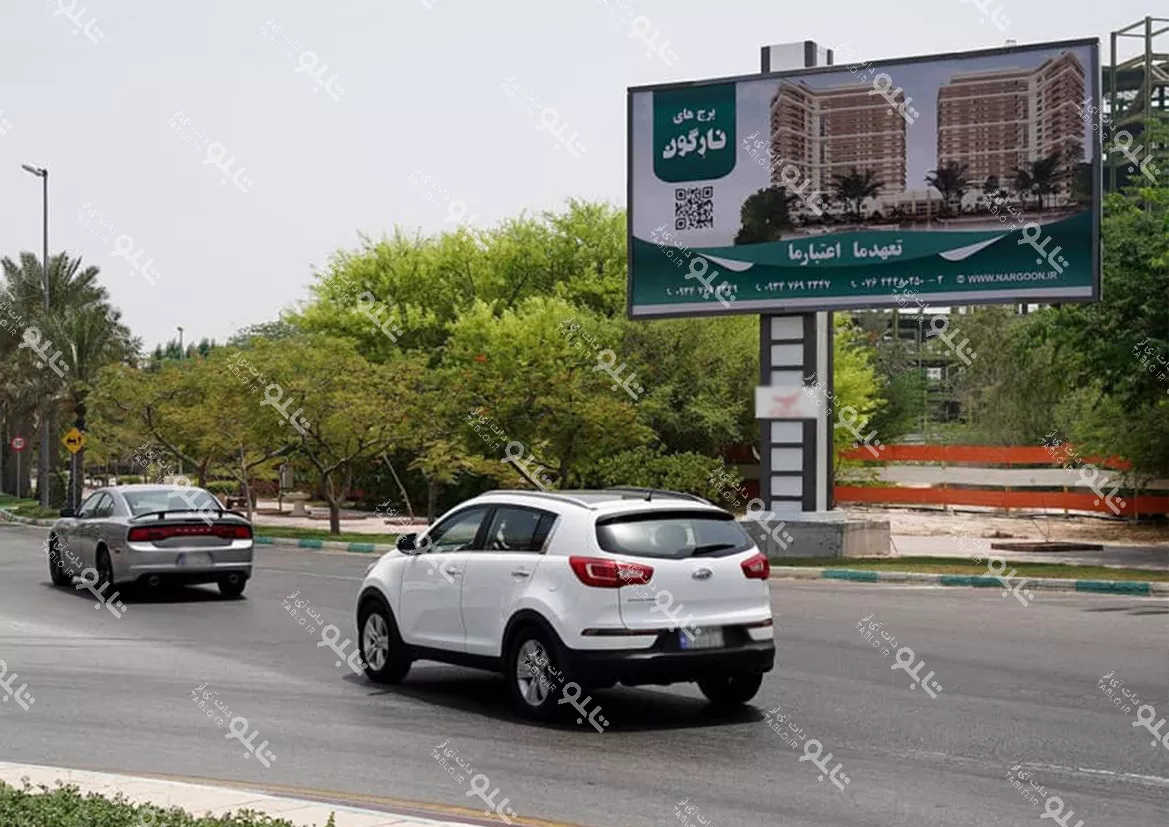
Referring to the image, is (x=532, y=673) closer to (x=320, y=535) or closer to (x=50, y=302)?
(x=320, y=535)

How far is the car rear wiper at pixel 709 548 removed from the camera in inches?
436

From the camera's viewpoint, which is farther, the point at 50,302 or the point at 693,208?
the point at 50,302

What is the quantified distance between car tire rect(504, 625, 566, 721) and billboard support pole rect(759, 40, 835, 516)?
18897mm

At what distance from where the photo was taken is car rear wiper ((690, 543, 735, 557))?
11078 millimetres

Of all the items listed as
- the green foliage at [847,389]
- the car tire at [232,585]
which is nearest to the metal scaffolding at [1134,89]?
the green foliage at [847,389]

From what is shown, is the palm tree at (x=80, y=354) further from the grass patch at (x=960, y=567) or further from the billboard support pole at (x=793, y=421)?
the grass patch at (x=960, y=567)

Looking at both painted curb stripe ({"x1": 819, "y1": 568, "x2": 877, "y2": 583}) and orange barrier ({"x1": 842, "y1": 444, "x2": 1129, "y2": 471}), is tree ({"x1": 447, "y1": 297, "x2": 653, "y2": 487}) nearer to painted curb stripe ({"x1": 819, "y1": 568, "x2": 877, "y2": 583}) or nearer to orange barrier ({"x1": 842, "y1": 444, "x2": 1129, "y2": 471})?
painted curb stripe ({"x1": 819, "y1": 568, "x2": 877, "y2": 583})

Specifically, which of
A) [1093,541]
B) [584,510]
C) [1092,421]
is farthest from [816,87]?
[584,510]

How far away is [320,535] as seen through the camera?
3781cm

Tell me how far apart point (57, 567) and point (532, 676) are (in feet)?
45.7

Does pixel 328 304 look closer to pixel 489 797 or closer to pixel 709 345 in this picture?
pixel 709 345

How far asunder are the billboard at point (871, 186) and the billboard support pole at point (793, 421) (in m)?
0.64

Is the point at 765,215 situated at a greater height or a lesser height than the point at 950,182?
lesser

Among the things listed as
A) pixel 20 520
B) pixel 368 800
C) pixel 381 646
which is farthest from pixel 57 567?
pixel 20 520
